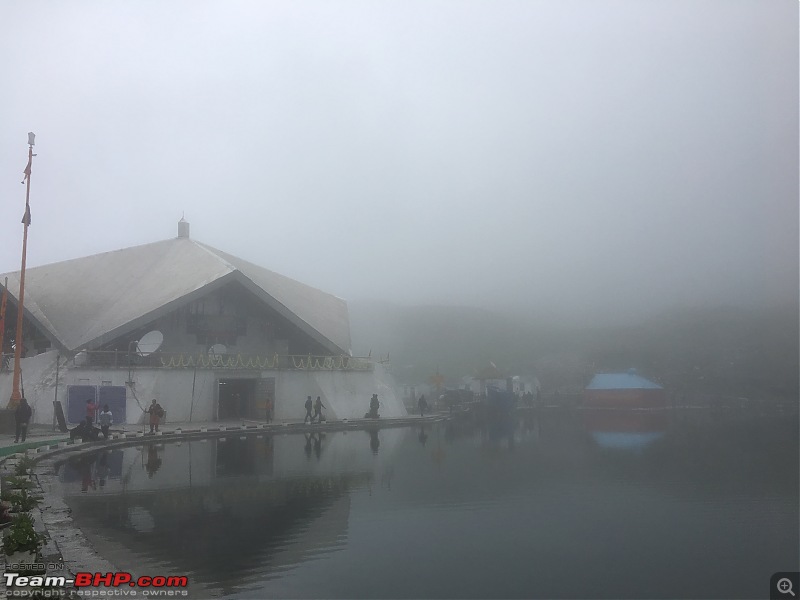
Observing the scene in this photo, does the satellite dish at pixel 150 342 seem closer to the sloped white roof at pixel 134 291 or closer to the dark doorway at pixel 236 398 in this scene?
the sloped white roof at pixel 134 291

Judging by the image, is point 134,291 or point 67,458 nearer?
point 67,458

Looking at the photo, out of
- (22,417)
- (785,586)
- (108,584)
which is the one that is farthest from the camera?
(22,417)

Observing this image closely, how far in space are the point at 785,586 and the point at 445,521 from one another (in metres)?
4.20

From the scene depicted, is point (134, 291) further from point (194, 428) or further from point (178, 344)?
point (194, 428)

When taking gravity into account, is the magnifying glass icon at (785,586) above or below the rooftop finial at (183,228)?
below

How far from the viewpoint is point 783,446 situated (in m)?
19.4

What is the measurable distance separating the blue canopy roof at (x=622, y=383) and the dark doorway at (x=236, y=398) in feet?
102

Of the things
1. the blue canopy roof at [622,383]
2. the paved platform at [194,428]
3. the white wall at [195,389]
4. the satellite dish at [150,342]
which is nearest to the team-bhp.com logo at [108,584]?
the paved platform at [194,428]

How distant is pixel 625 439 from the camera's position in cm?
2214

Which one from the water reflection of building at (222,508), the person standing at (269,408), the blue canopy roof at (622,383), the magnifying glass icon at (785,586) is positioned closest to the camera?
the magnifying glass icon at (785,586)

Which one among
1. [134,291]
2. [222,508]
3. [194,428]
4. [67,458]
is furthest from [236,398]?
[222,508]

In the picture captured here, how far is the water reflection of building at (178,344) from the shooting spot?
2586 centimetres

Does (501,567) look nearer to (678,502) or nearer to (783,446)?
(678,502)

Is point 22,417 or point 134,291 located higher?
point 134,291
